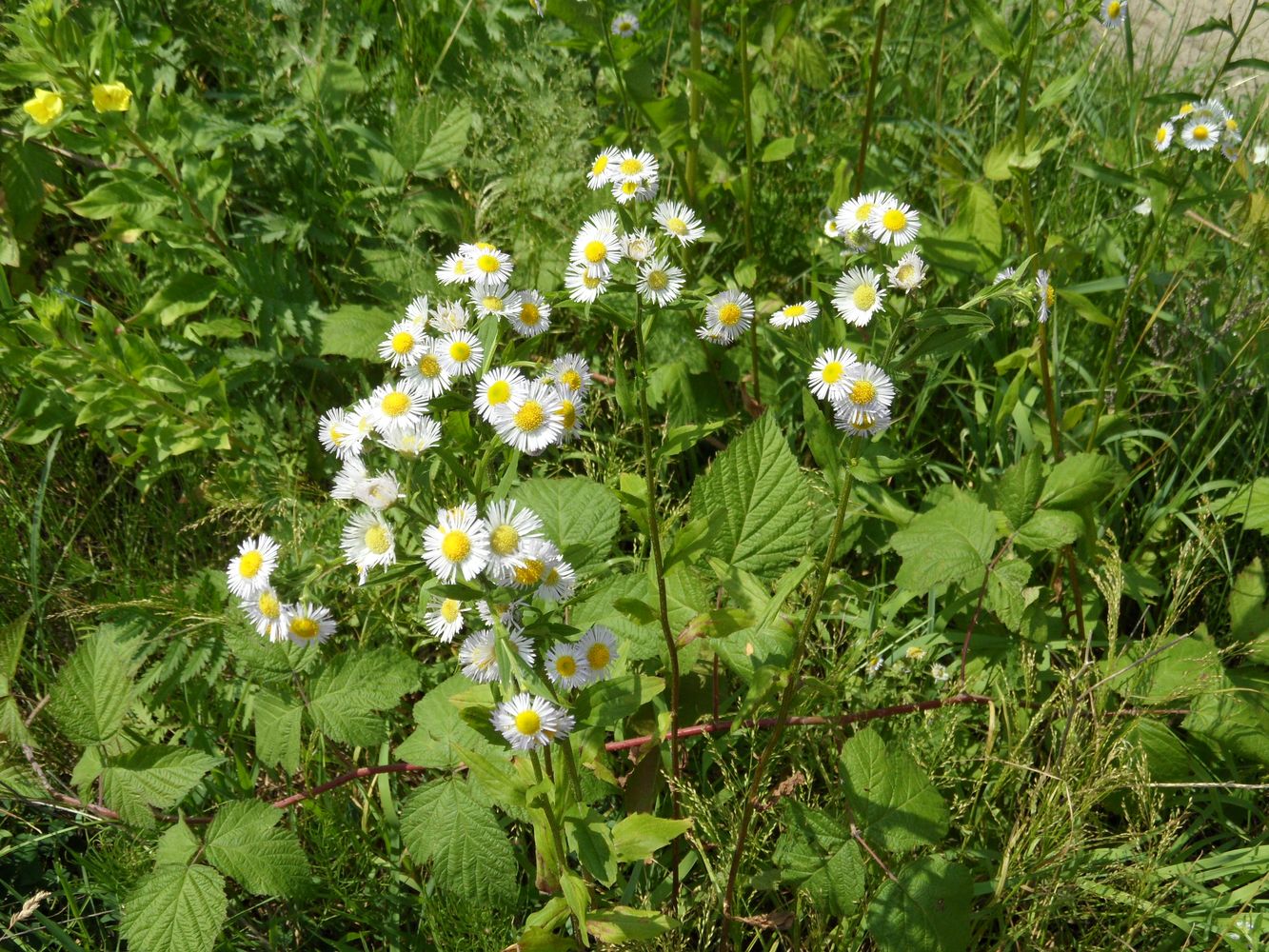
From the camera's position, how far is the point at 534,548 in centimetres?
135

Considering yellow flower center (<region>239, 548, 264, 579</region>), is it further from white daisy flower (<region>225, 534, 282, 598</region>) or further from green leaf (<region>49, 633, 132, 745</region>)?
green leaf (<region>49, 633, 132, 745</region>)

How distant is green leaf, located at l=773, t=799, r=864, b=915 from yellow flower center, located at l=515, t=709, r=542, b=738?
58 centimetres

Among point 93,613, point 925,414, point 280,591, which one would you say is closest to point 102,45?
point 93,613

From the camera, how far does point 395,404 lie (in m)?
1.54

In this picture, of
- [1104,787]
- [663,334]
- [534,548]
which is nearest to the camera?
[534,548]

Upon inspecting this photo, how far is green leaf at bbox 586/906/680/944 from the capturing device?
149 cm

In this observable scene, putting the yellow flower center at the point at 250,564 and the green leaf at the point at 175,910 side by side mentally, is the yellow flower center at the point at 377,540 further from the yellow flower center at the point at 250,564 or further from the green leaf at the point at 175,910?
the green leaf at the point at 175,910

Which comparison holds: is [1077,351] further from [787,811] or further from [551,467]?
[787,811]

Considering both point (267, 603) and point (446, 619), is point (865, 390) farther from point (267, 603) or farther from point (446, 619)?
point (267, 603)

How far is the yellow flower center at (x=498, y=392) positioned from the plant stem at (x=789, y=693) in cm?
52

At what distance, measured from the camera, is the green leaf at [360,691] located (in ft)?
6.20

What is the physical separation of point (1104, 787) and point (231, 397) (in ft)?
7.48

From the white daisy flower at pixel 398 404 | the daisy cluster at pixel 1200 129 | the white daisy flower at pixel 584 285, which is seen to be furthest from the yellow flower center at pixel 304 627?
the daisy cluster at pixel 1200 129

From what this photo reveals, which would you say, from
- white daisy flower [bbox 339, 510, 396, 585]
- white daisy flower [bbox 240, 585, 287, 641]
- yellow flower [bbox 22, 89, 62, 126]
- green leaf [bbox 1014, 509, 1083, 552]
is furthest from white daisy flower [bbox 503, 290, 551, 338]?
yellow flower [bbox 22, 89, 62, 126]
